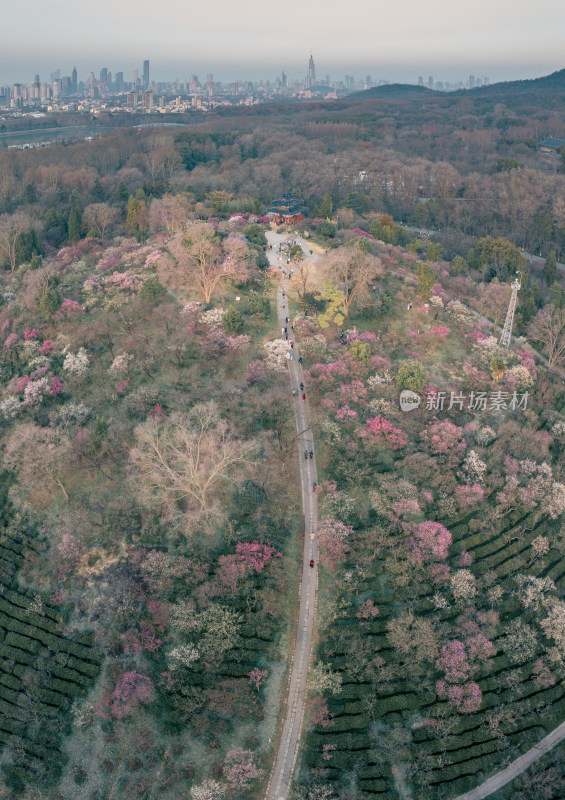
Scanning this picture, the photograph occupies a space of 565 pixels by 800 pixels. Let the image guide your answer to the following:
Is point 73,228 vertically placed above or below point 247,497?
above

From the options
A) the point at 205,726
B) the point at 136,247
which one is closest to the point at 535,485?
the point at 205,726

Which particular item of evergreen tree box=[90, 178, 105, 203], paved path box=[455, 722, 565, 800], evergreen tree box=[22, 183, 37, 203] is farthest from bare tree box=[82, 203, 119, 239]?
paved path box=[455, 722, 565, 800]

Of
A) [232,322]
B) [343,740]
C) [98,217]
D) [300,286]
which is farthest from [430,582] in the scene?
[98,217]

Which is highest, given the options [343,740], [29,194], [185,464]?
[29,194]

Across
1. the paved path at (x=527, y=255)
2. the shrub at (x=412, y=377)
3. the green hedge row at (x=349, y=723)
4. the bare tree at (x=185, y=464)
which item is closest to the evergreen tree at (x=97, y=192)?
the paved path at (x=527, y=255)

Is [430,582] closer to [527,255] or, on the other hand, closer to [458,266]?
[458,266]
